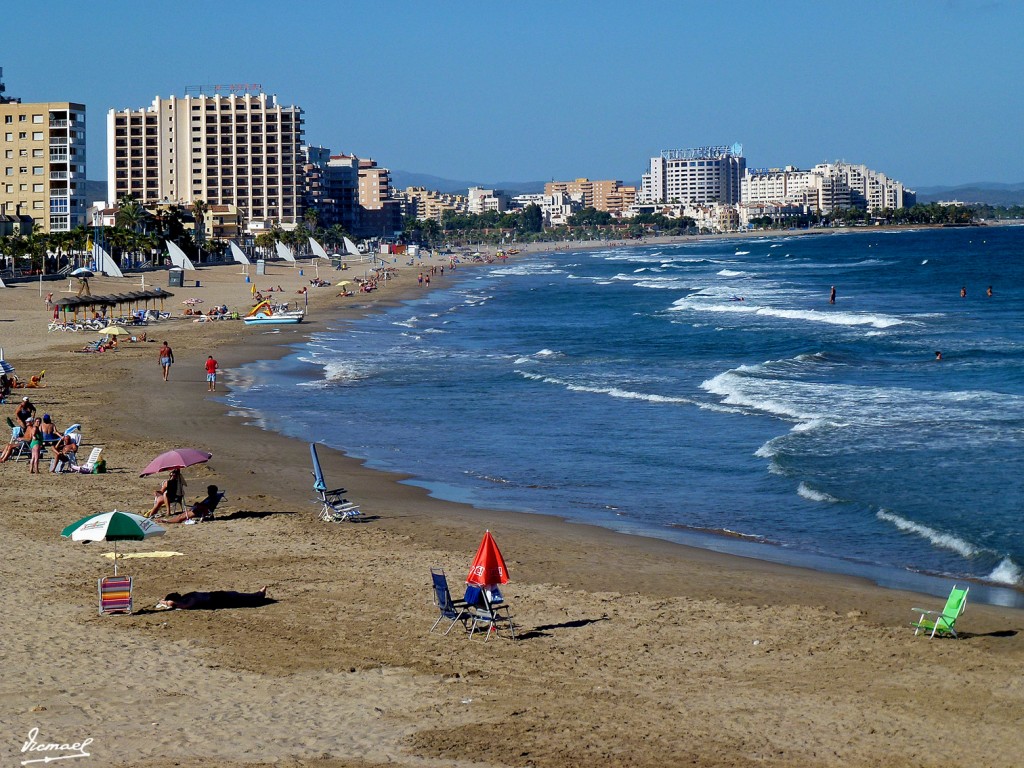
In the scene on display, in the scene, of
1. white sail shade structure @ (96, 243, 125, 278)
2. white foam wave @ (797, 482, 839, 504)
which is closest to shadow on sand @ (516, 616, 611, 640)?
white foam wave @ (797, 482, 839, 504)

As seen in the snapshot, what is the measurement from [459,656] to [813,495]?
9879mm

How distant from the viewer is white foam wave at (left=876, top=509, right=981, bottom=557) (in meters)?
17.0

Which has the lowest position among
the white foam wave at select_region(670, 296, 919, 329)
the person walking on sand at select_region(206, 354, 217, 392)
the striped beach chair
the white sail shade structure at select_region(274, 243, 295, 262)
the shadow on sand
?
the shadow on sand

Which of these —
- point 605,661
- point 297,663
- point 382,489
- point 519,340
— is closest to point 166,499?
point 382,489

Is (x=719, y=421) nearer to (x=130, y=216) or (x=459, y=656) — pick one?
(x=459, y=656)

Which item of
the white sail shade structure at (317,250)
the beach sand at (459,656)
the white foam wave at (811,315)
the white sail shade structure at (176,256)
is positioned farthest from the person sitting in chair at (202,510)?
the white sail shade structure at (317,250)

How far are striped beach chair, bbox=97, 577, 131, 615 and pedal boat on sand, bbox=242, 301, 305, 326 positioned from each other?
44126mm

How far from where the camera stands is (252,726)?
1000 centimetres

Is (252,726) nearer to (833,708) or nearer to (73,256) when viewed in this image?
(833,708)

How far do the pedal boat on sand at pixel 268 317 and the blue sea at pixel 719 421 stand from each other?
10.6ft

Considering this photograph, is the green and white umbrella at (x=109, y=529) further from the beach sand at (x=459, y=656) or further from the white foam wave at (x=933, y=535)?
the white foam wave at (x=933, y=535)

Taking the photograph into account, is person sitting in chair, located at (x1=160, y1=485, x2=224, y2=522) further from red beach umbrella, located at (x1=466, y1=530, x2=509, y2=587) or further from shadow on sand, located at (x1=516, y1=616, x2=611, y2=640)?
shadow on sand, located at (x1=516, y1=616, x2=611, y2=640)

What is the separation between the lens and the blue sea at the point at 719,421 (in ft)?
60.5

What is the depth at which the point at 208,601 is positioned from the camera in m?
13.4
